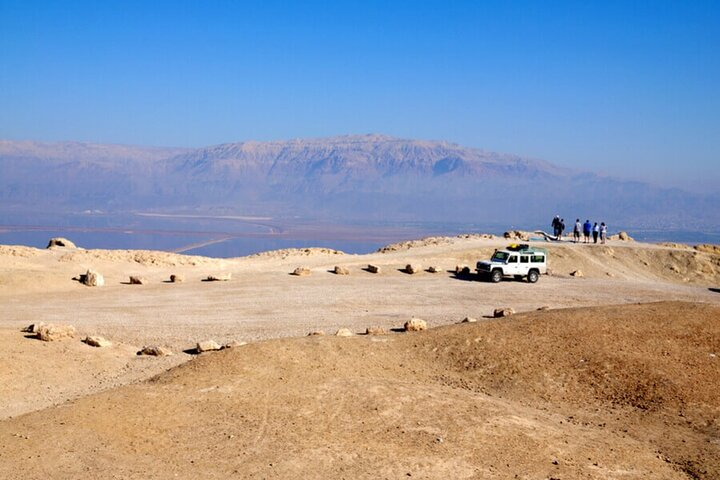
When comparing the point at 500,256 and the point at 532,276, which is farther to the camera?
the point at 500,256

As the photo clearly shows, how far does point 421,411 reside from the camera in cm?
1481

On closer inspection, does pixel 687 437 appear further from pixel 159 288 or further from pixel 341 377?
pixel 159 288

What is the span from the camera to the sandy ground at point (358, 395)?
12.7 m

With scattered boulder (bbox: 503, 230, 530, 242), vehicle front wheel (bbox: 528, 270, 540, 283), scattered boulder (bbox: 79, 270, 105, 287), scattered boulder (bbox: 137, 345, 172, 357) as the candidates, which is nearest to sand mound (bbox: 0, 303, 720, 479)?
scattered boulder (bbox: 137, 345, 172, 357)

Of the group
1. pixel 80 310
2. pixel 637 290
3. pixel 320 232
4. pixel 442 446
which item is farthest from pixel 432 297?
pixel 320 232

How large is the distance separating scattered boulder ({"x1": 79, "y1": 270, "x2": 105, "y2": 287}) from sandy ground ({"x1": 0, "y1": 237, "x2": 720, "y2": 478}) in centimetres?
299

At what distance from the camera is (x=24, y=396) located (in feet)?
55.4

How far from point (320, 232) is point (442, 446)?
186 meters

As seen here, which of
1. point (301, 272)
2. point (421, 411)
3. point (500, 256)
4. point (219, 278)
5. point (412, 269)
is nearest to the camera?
point (421, 411)

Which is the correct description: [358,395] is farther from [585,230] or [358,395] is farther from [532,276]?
[585,230]

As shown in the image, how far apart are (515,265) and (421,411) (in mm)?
23616

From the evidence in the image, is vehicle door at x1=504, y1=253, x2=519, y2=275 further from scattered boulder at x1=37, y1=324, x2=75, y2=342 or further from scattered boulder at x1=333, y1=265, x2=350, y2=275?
scattered boulder at x1=37, y1=324, x2=75, y2=342

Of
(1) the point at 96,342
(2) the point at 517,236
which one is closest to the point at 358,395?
(1) the point at 96,342

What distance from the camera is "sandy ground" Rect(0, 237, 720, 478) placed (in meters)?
12.7
